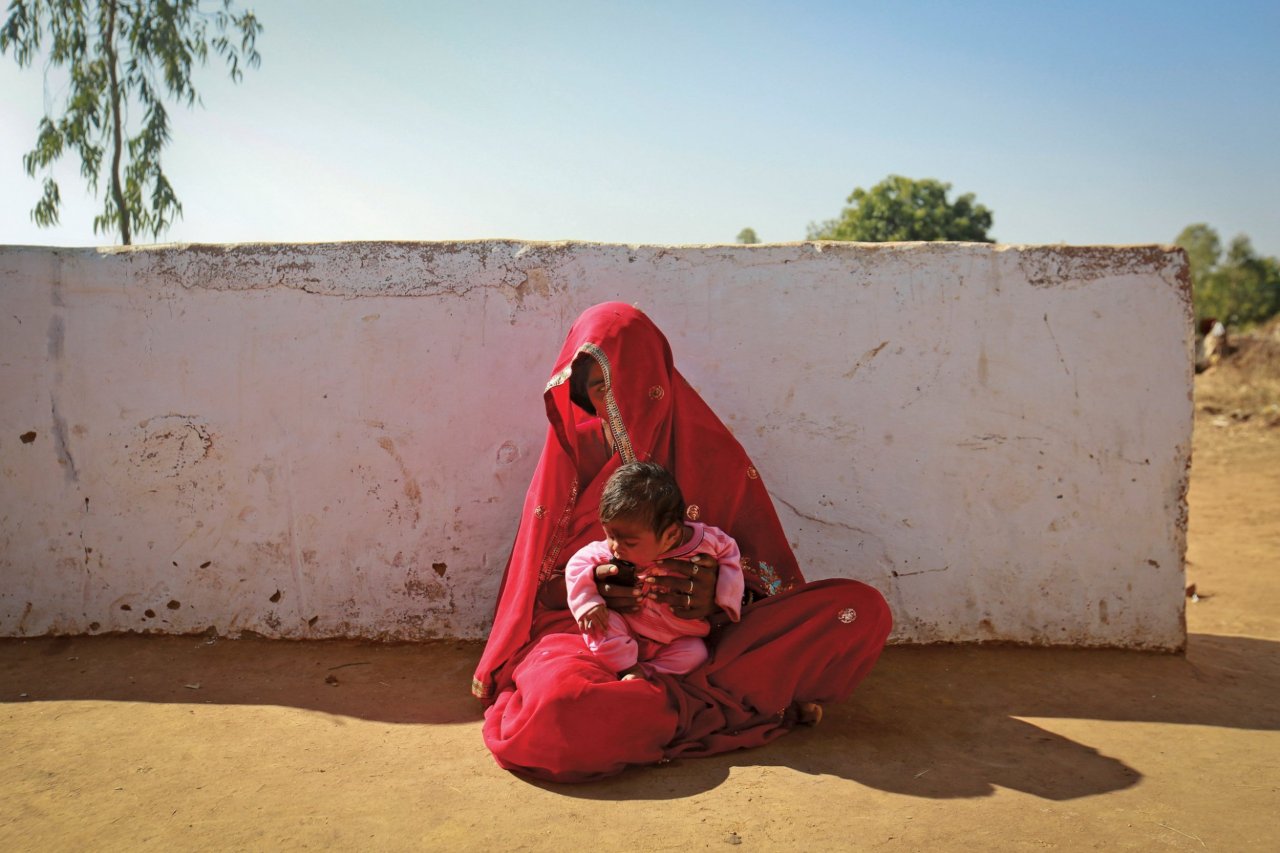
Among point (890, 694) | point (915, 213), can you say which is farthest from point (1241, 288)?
point (890, 694)

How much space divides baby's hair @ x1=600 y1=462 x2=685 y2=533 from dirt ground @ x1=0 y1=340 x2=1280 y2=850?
0.62 m

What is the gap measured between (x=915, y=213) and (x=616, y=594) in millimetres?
21037

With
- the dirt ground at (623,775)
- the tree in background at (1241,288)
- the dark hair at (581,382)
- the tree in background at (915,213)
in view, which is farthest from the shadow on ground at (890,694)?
the tree in background at (1241,288)

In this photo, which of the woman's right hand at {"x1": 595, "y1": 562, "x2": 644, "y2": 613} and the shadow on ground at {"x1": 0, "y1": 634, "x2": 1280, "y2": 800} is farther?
the woman's right hand at {"x1": 595, "y1": 562, "x2": 644, "y2": 613}

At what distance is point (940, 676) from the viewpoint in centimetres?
307

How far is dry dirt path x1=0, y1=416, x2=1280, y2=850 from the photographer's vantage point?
1.99 m

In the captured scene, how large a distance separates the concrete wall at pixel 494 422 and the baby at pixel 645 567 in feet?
2.81

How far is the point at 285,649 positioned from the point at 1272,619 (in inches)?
159

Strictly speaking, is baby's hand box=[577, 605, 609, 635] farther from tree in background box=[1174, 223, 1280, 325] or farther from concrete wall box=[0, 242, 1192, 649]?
tree in background box=[1174, 223, 1280, 325]

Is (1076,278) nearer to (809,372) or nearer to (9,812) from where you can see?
(809,372)

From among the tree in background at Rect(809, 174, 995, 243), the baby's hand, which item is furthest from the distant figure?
the baby's hand

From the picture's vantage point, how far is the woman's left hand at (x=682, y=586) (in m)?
2.47

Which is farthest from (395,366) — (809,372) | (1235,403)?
(1235,403)

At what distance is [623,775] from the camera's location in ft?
7.52
